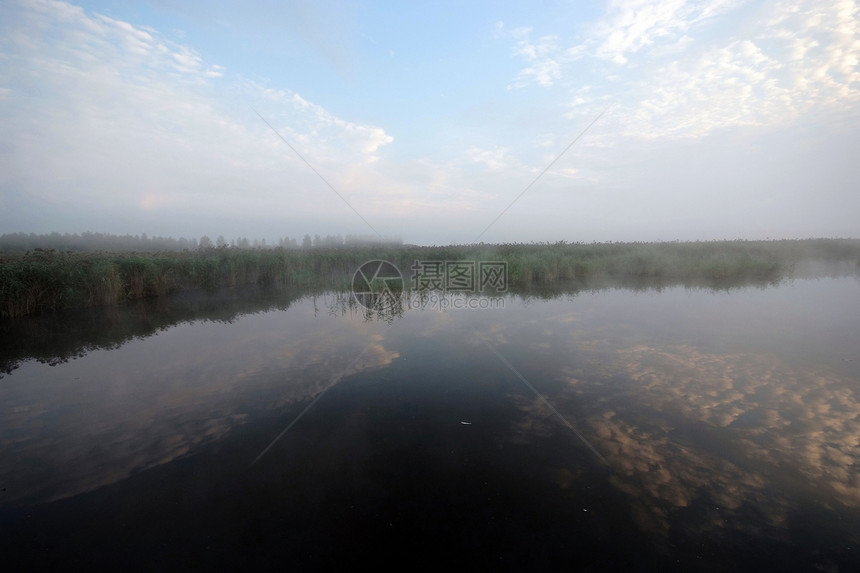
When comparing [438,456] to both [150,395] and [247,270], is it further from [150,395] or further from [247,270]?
[247,270]

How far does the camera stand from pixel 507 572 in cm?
217

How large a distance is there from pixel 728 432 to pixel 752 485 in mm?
912

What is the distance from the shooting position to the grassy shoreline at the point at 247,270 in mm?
9680

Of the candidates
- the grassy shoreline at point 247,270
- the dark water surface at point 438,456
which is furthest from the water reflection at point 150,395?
the grassy shoreline at point 247,270

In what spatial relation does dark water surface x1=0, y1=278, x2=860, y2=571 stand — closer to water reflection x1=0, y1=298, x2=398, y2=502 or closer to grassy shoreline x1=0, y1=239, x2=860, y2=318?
water reflection x1=0, y1=298, x2=398, y2=502

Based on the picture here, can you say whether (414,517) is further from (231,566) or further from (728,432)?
(728,432)

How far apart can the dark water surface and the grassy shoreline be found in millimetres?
4434

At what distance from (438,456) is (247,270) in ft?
50.2

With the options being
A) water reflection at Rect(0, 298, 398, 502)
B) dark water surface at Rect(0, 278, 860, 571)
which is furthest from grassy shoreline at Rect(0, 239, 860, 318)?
water reflection at Rect(0, 298, 398, 502)

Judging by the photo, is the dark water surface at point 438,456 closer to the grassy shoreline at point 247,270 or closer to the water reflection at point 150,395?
the water reflection at point 150,395

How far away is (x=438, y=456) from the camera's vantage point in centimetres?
335

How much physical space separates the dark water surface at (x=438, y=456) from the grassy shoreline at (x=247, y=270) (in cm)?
443

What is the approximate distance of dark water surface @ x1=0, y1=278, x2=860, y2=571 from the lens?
2.35 metres

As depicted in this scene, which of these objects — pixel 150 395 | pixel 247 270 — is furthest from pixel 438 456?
pixel 247 270
